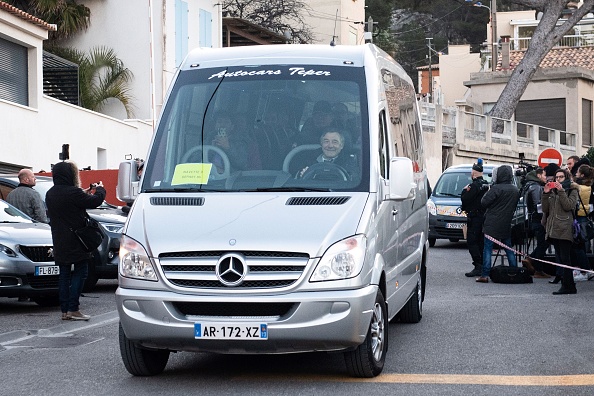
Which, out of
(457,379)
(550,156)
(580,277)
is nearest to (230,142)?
(457,379)

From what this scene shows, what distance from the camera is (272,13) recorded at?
5919 cm

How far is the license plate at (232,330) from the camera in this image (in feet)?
26.5

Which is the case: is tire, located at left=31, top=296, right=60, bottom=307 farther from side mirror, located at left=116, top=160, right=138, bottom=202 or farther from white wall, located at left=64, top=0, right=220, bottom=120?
white wall, located at left=64, top=0, right=220, bottom=120

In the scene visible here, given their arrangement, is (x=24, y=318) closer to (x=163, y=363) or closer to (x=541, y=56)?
(x=163, y=363)

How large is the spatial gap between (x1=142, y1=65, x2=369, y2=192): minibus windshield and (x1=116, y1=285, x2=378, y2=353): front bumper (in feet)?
3.50

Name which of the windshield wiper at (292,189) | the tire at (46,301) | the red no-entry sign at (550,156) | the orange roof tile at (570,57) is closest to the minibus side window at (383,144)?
the windshield wiper at (292,189)

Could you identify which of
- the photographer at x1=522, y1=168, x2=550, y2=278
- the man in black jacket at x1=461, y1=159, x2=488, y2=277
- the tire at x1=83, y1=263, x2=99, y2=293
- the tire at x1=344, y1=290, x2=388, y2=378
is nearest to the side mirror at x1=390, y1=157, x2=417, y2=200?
the tire at x1=344, y1=290, x2=388, y2=378

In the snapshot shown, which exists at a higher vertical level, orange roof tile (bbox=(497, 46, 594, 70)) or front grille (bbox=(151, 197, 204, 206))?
orange roof tile (bbox=(497, 46, 594, 70))

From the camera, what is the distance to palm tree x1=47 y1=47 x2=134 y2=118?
37.0 meters

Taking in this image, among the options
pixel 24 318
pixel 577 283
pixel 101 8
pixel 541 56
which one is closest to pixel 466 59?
pixel 541 56

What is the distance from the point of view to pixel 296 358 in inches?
385

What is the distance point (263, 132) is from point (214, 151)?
0.40 meters

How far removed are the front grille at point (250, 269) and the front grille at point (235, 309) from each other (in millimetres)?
124

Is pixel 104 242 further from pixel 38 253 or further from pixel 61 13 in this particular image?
pixel 61 13
